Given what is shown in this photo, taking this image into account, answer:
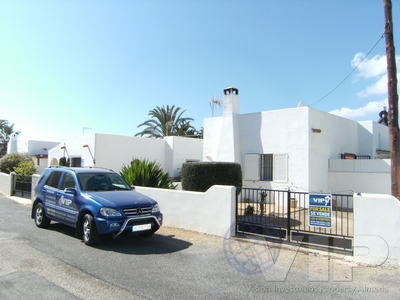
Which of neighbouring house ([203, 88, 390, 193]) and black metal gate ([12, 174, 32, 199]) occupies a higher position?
neighbouring house ([203, 88, 390, 193])

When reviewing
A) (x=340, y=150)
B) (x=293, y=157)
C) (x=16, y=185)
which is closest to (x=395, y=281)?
(x=293, y=157)

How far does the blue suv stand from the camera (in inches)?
252

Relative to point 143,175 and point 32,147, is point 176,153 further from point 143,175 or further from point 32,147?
point 32,147

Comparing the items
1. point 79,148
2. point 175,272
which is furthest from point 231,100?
point 79,148

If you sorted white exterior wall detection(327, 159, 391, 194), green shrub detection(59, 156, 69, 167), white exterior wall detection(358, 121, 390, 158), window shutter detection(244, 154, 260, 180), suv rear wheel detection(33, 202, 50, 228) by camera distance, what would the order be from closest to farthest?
suv rear wheel detection(33, 202, 50, 228) → white exterior wall detection(327, 159, 391, 194) → window shutter detection(244, 154, 260, 180) → white exterior wall detection(358, 121, 390, 158) → green shrub detection(59, 156, 69, 167)

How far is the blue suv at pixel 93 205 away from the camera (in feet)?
21.0

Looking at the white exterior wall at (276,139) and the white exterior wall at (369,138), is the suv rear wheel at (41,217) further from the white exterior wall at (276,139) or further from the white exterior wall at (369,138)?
the white exterior wall at (369,138)

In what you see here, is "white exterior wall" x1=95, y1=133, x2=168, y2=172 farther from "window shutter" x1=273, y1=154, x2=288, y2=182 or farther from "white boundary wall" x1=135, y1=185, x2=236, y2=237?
"white boundary wall" x1=135, y1=185, x2=236, y2=237

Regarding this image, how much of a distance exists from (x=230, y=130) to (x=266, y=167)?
242 centimetres

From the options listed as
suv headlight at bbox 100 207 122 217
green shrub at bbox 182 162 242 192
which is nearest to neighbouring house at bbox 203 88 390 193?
green shrub at bbox 182 162 242 192

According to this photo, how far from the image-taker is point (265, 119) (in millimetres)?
13719

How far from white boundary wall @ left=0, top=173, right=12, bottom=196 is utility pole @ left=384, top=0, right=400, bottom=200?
18.3 metres

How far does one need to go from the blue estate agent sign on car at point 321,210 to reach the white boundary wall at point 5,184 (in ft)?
55.2

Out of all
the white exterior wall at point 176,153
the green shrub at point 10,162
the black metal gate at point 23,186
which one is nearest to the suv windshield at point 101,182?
the black metal gate at point 23,186
